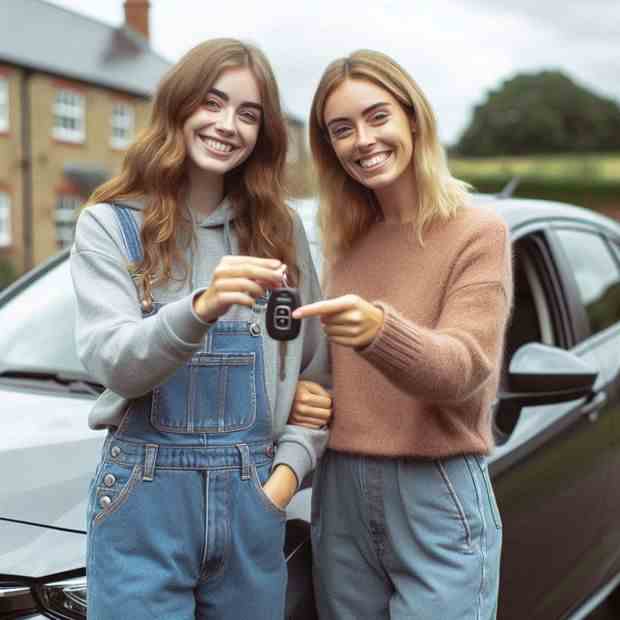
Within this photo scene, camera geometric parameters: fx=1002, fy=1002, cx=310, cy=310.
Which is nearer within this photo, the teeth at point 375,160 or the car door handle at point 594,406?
the teeth at point 375,160

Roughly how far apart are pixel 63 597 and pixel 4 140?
77.0 ft

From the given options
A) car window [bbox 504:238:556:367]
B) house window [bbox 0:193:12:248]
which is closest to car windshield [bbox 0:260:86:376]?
car window [bbox 504:238:556:367]

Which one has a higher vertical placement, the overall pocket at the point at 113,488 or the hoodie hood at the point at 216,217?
the hoodie hood at the point at 216,217

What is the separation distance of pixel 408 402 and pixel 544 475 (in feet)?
3.55

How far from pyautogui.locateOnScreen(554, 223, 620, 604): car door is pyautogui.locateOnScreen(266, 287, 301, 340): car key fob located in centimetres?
180

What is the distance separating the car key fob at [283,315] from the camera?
1.75m

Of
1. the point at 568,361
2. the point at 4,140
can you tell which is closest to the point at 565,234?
the point at 568,361

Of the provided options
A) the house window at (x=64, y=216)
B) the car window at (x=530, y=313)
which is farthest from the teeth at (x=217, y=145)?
the house window at (x=64, y=216)

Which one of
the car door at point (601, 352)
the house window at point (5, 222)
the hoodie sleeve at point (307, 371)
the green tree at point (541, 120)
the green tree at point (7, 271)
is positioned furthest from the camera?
the green tree at point (541, 120)

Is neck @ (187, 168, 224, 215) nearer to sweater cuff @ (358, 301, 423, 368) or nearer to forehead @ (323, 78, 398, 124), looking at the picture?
forehead @ (323, 78, 398, 124)

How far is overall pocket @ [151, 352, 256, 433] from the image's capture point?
183 centimetres

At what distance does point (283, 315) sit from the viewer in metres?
1.75

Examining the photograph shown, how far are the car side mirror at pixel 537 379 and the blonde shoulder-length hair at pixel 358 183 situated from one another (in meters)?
0.82

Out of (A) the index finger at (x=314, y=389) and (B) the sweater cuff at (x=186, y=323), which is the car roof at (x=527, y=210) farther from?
(B) the sweater cuff at (x=186, y=323)
